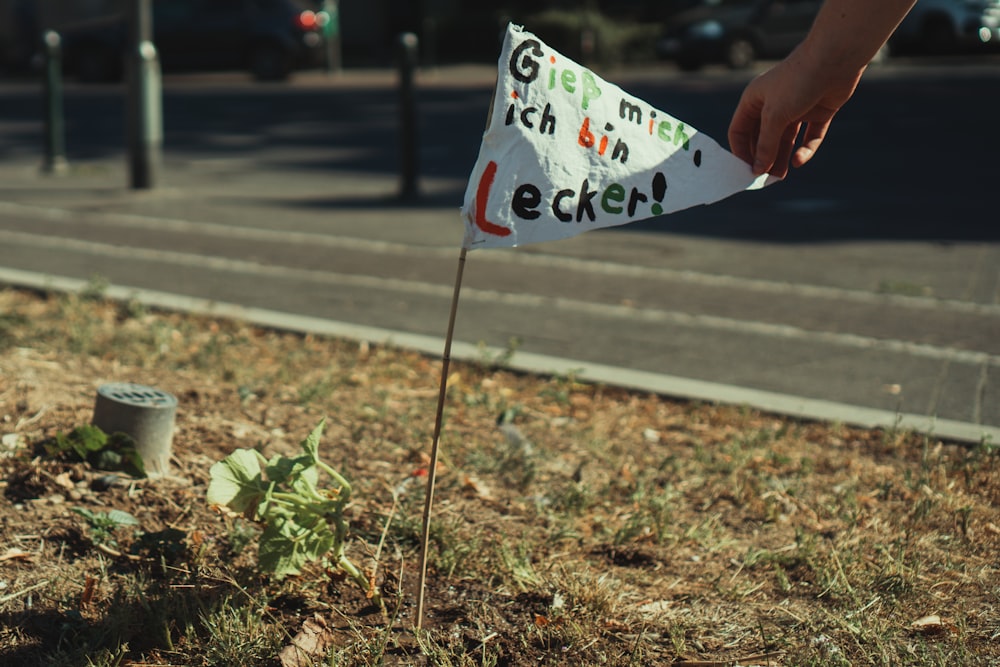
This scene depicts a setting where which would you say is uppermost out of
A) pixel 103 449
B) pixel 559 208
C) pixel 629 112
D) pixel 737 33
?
pixel 737 33

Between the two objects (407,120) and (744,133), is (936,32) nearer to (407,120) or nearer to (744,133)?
(407,120)

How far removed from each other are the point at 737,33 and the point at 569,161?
916 inches

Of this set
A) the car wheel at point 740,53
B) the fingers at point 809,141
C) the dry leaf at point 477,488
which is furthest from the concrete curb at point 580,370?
the car wheel at point 740,53

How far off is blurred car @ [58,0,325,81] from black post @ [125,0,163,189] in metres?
14.8

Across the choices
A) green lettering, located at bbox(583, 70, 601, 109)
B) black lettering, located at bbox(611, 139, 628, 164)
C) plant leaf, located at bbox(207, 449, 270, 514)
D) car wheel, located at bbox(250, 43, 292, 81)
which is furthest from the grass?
car wheel, located at bbox(250, 43, 292, 81)

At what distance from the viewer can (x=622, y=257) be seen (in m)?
7.91

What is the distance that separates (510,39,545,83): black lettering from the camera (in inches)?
100.0

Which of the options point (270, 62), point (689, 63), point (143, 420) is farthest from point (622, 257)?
point (270, 62)

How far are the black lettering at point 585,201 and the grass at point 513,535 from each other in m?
0.96

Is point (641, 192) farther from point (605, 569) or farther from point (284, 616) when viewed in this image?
point (284, 616)

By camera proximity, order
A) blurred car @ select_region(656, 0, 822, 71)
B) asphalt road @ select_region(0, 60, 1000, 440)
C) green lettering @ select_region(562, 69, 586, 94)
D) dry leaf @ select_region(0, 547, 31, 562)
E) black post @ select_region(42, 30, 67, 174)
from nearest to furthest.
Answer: green lettering @ select_region(562, 69, 586, 94) → dry leaf @ select_region(0, 547, 31, 562) → asphalt road @ select_region(0, 60, 1000, 440) → black post @ select_region(42, 30, 67, 174) → blurred car @ select_region(656, 0, 822, 71)

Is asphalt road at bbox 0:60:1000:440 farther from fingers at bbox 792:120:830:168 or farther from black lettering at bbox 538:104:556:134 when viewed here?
black lettering at bbox 538:104:556:134

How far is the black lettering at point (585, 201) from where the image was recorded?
2619 mm

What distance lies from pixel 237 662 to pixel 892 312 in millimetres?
4824
